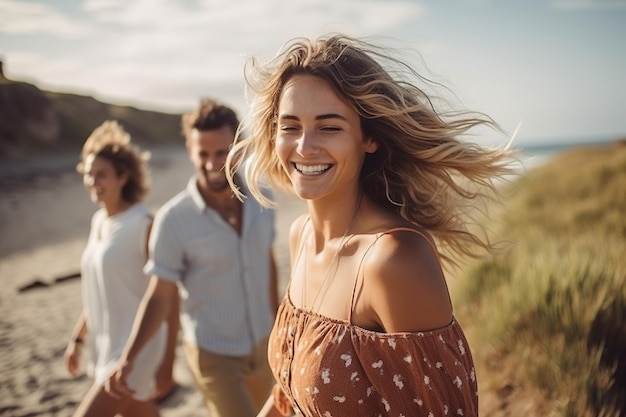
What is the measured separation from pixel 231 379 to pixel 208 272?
2.05 feet

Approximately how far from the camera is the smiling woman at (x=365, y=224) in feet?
5.06

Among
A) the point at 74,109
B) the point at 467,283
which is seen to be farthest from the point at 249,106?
the point at 74,109

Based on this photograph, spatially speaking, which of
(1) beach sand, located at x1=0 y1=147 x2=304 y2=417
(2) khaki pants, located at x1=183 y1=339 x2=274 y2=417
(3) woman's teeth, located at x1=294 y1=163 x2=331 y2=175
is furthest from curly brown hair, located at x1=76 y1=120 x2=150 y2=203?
(3) woman's teeth, located at x1=294 y1=163 x2=331 y2=175

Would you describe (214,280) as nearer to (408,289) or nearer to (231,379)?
(231,379)

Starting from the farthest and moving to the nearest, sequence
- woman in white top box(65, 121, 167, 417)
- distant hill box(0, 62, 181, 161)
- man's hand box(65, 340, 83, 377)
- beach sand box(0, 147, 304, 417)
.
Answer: distant hill box(0, 62, 181, 161) → beach sand box(0, 147, 304, 417) → man's hand box(65, 340, 83, 377) → woman in white top box(65, 121, 167, 417)

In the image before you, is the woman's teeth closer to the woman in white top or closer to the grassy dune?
the grassy dune

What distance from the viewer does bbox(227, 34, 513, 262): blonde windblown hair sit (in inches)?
76.7

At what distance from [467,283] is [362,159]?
12.2 feet

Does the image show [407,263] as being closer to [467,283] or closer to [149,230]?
[149,230]

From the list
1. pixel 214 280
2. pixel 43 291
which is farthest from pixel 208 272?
pixel 43 291

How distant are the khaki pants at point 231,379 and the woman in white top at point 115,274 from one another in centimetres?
36

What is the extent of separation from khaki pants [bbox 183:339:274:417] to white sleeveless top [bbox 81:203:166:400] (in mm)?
292

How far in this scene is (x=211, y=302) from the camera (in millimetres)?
3129

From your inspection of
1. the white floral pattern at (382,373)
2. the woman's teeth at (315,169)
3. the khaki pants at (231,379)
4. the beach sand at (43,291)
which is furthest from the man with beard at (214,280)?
the beach sand at (43,291)
